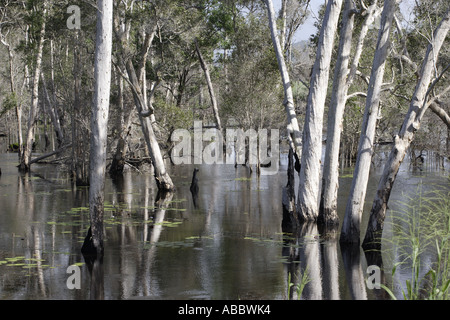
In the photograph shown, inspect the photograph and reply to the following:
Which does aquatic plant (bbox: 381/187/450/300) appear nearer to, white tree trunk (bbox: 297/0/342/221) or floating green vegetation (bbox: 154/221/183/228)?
white tree trunk (bbox: 297/0/342/221)

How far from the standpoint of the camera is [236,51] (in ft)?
100

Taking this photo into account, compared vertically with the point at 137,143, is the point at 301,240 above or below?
below

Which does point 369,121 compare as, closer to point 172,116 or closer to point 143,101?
point 143,101

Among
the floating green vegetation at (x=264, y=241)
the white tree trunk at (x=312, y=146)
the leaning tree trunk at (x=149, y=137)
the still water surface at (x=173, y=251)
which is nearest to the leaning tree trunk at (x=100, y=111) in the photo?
the still water surface at (x=173, y=251)

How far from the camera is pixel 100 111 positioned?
426 inches

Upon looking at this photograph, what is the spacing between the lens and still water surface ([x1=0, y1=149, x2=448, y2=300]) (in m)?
9.23

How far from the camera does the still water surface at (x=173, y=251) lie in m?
9.23

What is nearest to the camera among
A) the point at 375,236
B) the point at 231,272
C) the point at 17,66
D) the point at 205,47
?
the point at 231,272

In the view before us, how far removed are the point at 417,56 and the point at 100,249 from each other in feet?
64.0

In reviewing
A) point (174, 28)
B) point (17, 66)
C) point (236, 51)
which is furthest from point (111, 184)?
point (17, 66)

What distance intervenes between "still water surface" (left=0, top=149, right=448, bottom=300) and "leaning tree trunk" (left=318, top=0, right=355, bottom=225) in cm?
64

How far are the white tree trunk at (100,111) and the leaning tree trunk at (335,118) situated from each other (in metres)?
5.03

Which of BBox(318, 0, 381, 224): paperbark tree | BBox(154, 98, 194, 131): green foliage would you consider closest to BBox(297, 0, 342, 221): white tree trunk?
BBox(318, 0, 381, 224): paperbark tree
